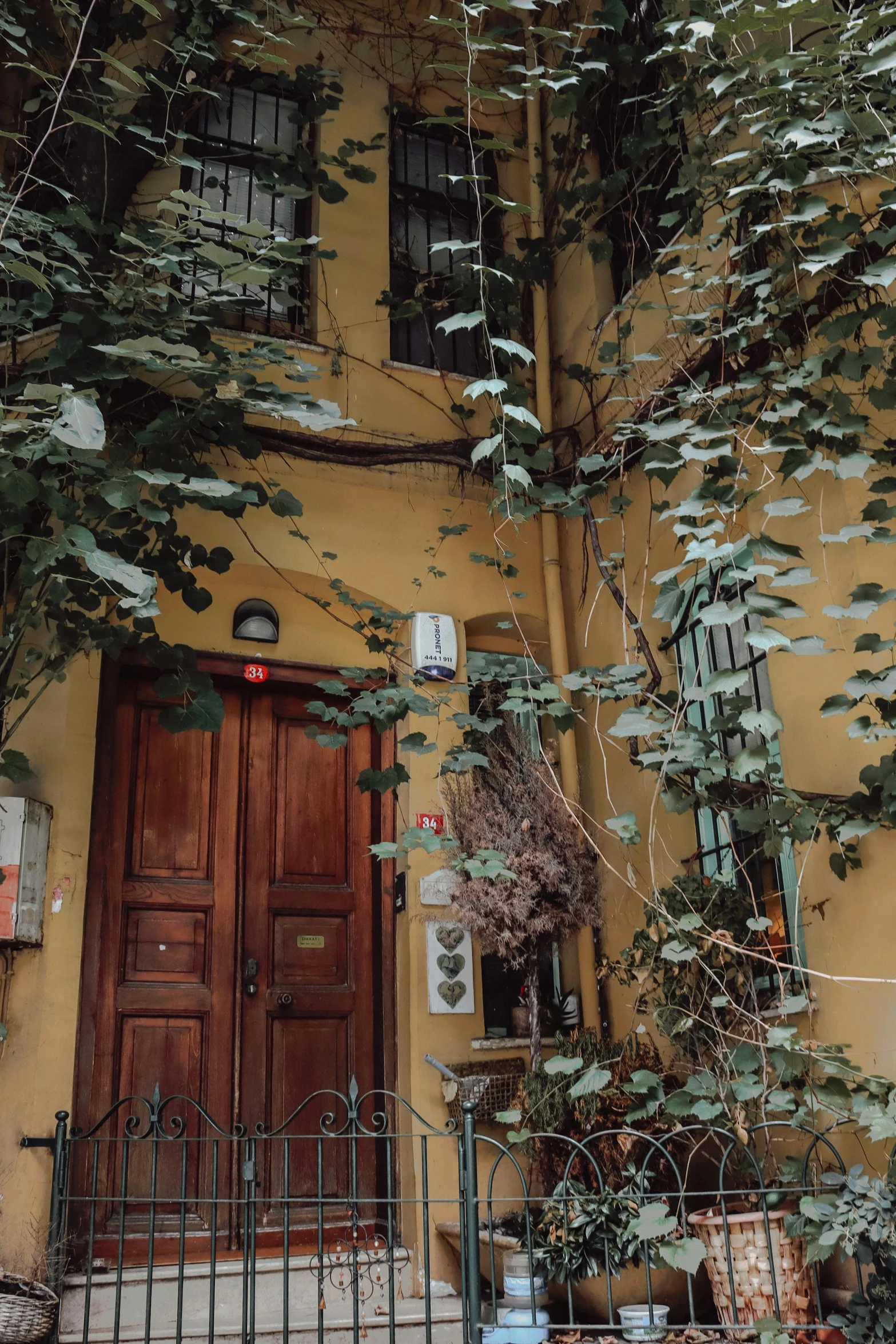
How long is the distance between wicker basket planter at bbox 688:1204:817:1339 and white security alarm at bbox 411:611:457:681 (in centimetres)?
270

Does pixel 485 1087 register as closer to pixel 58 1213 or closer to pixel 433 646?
pixel 58 1213

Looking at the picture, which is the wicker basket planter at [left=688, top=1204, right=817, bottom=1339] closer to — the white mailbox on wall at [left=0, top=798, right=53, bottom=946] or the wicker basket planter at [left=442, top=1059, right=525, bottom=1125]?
the wicker basket planter at [left=442, top=1059, right=525, bottom=1125]

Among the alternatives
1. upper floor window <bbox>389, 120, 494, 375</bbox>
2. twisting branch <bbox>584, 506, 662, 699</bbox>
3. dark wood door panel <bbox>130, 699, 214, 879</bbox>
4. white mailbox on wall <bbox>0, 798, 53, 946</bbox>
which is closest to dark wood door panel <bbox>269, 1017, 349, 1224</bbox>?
dark wood door panel <bbox>130, 699, 214, 879</bbox>

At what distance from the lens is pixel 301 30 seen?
240 inches

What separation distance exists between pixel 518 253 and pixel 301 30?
5.44 ft

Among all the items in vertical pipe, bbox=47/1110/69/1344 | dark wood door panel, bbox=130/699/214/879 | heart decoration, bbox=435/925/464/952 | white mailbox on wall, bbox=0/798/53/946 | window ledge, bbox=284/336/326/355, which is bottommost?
vertical pipe, bbox=47/1110/69/1344

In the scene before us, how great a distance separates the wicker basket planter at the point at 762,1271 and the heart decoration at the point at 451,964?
1.70 meters

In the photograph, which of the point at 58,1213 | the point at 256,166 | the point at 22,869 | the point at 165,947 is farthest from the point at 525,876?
the point at 256,166

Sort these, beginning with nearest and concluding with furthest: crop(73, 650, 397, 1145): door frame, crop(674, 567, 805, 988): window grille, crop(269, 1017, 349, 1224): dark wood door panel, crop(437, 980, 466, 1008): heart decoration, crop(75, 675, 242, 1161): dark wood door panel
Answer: crop(674, 567, 805, 988): window grille
crop(73, 650, 397, 1145): door frame
crop(75, 675, 242, 1161): dark wood door panel
crop(269, 1017, 349, 1224): dark wood door panel
crop(437, 980, 466, 1008): heart decoration

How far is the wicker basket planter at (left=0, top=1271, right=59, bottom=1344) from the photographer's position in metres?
3.48

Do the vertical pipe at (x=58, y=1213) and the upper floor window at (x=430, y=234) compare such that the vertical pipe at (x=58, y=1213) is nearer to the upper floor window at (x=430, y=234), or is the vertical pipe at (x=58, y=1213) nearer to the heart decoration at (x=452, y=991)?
the heart decoration at (x=452, y=991)

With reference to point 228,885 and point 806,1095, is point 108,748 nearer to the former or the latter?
point 228,885

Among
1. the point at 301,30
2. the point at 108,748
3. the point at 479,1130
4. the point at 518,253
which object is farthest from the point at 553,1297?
the point at 301,30

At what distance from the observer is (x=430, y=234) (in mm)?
6516
